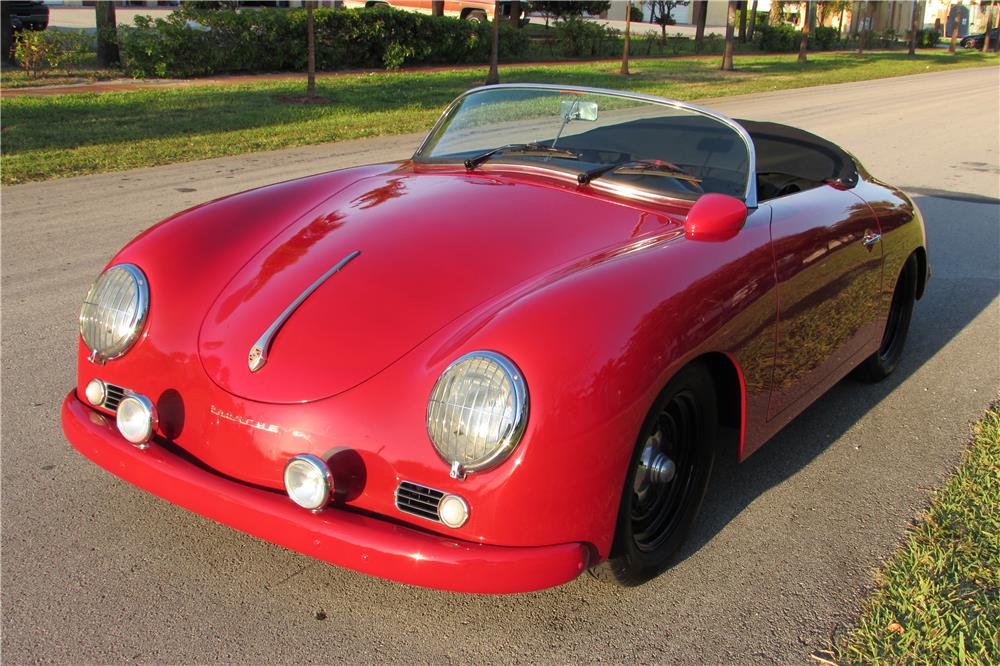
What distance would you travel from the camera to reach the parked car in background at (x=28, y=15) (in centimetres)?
2067

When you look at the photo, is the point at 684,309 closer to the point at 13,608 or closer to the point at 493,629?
the point at 493,629

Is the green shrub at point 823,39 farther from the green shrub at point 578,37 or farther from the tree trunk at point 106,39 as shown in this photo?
the tree trunk at point 106,39

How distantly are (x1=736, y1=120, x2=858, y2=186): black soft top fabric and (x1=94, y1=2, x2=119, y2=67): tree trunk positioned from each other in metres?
16.5

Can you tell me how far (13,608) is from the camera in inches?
105

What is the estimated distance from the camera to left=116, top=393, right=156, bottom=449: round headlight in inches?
108

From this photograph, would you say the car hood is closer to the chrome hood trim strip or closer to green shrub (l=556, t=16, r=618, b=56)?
the chrome hood trim strip

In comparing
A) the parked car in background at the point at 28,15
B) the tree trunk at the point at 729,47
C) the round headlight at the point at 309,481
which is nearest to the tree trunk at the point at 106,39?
the parked car in background at the point at 28,15

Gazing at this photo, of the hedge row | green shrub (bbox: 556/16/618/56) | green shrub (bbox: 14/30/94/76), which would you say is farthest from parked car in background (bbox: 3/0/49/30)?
green shrub (bbox: 556/16/618/56)

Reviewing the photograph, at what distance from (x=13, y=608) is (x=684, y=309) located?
6.93ft

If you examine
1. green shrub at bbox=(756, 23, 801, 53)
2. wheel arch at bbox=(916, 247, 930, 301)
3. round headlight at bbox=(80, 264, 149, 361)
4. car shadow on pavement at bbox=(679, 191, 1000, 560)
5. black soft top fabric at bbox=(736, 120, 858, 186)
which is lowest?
car shadow on pavement at bbox=(679, 191, 1000, 560)

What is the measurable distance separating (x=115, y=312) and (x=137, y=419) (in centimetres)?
46

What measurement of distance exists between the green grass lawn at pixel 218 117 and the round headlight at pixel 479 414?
26.2 ft

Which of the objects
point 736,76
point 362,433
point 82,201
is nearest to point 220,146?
point 82,201

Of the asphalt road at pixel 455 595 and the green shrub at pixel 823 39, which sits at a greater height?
the green shrub at pixel 823 39
